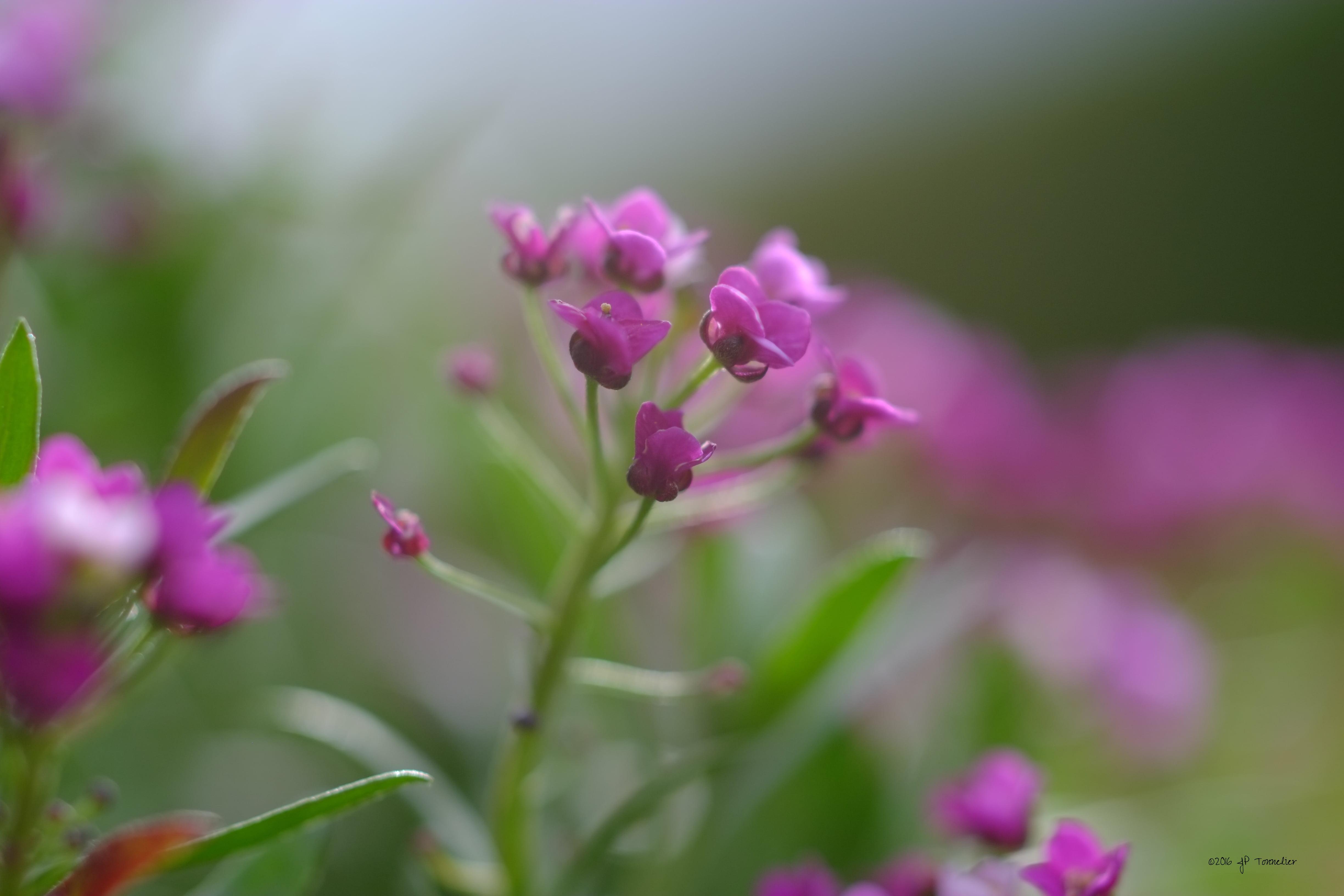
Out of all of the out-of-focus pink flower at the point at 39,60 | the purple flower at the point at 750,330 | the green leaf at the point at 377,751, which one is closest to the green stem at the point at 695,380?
the purple flower at the point at 750,330

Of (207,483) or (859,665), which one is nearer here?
(207,483)

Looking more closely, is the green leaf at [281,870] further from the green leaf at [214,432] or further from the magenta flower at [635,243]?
the magenta flower at [635,243]

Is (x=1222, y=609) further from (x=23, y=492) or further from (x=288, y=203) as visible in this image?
(x=23, y=492)

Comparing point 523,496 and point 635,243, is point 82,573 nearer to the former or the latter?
point 635,243

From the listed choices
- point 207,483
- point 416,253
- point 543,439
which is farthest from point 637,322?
point 416,253

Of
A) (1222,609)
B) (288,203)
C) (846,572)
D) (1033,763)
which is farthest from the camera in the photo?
(1222,609)
